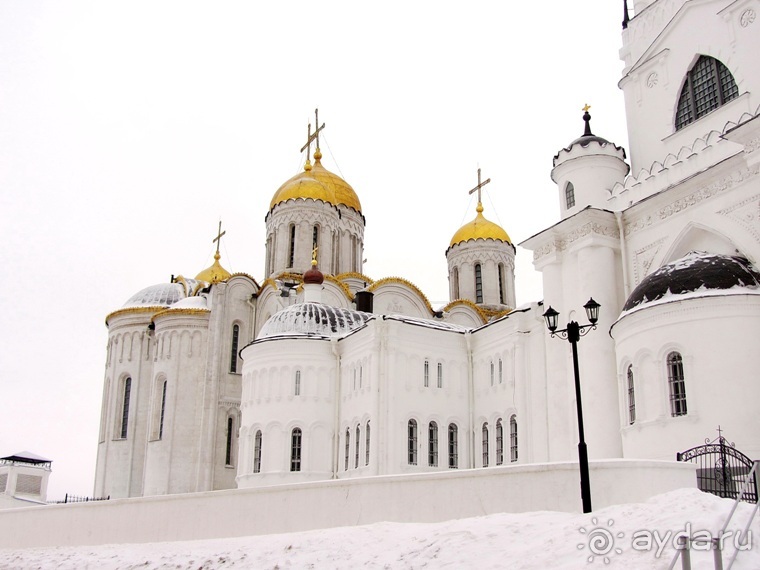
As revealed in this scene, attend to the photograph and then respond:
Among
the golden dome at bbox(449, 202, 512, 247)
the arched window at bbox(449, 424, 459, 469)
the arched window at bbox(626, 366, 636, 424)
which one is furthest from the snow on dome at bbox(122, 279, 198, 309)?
the arched window at bbox(626, 366, 636, 424)

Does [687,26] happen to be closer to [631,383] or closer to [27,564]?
[631,383]

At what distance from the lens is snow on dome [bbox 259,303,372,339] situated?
28250 mm

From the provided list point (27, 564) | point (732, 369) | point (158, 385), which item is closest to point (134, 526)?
point (27, 564)

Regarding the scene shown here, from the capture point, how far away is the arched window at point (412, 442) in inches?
1014

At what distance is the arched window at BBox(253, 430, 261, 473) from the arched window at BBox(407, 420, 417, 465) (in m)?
5.01

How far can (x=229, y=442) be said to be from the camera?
1324 inches

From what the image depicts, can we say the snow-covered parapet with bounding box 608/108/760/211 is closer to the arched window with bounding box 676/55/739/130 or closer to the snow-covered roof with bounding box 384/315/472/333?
the arched window with bounding box 676/55/739/130

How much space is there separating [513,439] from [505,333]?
11.2 feet

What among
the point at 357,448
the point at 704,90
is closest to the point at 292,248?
the point at 357,448

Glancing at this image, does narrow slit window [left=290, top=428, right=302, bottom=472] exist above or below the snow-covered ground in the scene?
above

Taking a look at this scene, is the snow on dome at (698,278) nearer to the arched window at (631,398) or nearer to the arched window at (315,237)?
the arched window at (631,398)

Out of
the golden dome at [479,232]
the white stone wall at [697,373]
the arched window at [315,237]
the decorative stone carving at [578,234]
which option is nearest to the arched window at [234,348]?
the arched window at [315,237]

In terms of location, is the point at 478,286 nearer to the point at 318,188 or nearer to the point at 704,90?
the point at 318,188

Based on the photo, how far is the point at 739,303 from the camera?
1683 centimetres
